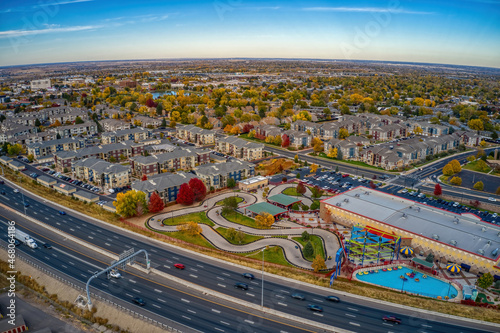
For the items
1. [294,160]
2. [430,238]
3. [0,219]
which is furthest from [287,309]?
[294,160]

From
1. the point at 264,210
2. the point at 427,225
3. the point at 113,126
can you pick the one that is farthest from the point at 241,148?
the point at 427,225

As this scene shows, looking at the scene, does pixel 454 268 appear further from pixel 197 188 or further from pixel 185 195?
pixel 185 195

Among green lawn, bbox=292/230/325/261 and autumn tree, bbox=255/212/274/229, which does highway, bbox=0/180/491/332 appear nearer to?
green lawn, bbox=292/230/325/261

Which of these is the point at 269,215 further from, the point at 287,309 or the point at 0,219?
the point at 0,219

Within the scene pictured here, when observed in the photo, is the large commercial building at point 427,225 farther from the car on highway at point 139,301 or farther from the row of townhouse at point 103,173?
the row of townhouse at point 103,173

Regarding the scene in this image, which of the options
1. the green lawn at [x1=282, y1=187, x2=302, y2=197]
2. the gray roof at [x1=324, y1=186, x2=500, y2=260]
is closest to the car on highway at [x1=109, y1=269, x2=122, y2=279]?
the gray roof at [x1=324, y1=186, x2=500, y2=260]
